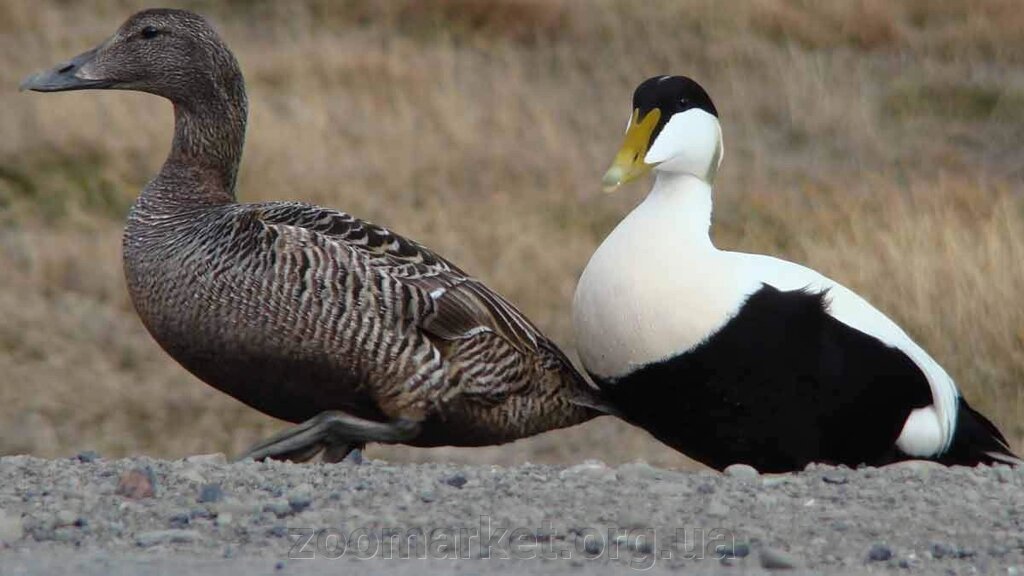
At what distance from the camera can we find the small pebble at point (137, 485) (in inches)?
186

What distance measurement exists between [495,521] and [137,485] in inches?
34.8

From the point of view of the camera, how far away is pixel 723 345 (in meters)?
5.86

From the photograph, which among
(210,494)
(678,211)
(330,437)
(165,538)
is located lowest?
(165,538)

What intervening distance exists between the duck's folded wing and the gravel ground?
3.92 feet

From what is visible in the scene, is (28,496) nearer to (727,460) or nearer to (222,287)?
(222,287)

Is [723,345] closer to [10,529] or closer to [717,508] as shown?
[717,508]

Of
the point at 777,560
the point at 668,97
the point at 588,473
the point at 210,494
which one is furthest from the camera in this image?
the point at 668,97

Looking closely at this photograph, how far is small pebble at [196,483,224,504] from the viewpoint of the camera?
4652mm

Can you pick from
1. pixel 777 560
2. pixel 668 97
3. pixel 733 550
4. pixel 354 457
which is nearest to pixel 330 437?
pixel 354 457

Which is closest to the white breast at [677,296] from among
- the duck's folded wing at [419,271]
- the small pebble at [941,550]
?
the duck's folded wing at [419,271]

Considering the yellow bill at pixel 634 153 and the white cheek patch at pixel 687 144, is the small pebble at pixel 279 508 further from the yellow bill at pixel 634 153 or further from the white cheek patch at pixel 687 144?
the white cheek patch at pixel 687 144

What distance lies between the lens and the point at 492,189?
34.3 feet

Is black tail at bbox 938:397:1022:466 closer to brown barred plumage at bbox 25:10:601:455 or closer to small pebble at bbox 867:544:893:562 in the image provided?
brown barred plumage at bbox 25:10:601:455

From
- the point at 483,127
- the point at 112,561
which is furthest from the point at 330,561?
the point at 483,127
